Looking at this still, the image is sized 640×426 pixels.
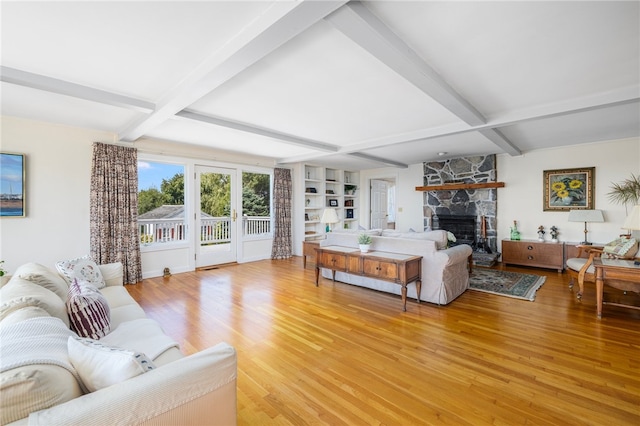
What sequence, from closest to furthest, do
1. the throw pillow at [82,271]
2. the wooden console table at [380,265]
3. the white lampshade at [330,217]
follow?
the throw pillow at [82,271] → the wooden console table at [380,265] → the white lampshade at [330,217]

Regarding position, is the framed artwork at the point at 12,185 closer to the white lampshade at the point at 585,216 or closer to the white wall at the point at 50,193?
the white wall at the point at 50,193

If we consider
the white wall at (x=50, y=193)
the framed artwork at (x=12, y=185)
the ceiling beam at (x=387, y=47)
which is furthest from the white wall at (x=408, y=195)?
the framed artwork at (x=12, y=185)

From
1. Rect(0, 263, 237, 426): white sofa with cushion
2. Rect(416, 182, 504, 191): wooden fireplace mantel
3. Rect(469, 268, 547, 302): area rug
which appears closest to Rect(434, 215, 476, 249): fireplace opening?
Rect(416, 182, 504, 191): wooden fireplace mantel

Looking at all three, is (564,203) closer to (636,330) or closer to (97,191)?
(636,330)

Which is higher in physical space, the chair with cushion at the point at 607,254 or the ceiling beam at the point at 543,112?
the ceiling beam at the point at 543,112

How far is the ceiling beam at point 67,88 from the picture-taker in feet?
7.76

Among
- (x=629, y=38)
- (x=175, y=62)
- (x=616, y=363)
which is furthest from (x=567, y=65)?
(x=175, y=62)

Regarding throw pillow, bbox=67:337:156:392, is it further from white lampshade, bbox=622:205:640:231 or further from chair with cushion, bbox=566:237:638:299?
white lampshade, bbox=622:205:640:231

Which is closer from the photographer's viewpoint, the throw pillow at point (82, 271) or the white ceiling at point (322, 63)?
the white ceiling at point (322, 63)

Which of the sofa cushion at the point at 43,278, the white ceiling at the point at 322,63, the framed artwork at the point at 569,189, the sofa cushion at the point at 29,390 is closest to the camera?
the sofa cushion at the point at 29,390

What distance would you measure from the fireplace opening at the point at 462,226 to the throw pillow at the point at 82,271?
6343 mm

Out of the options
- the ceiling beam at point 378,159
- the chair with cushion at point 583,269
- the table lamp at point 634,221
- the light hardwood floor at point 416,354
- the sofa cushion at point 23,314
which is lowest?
the light hardwood floor at point 416,354

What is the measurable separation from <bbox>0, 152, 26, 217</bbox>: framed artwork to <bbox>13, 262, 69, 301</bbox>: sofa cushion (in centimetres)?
228

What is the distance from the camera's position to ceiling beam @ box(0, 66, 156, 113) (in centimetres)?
237
